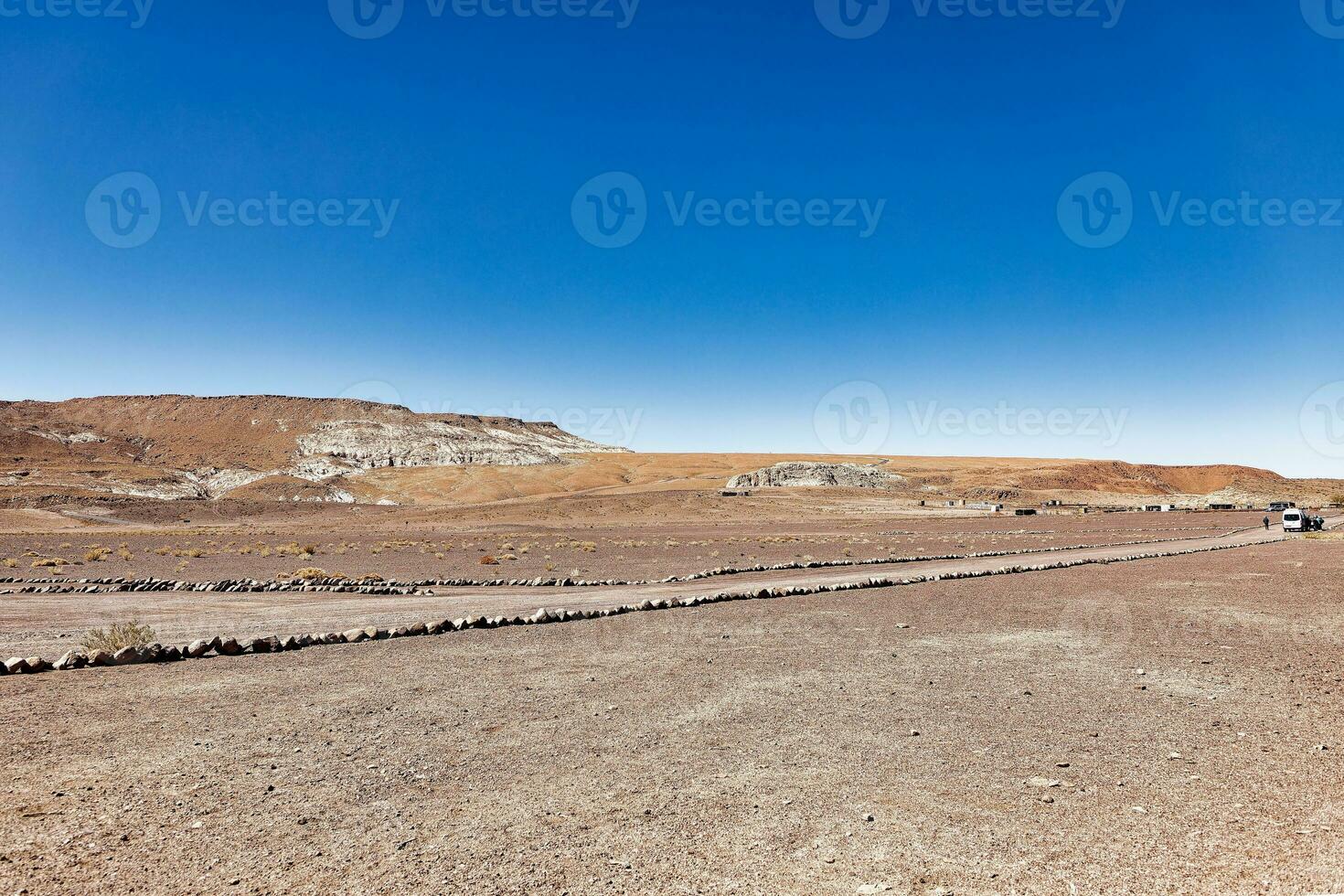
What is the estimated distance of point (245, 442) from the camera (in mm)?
148875

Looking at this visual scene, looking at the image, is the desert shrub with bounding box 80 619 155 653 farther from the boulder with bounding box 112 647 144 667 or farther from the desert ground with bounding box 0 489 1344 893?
the desert ground with bounding box 0 489 1344 893

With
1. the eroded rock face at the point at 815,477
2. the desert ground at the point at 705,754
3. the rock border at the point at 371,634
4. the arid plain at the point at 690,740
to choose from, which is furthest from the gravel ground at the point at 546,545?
the eroded rock face at the point at 815,477

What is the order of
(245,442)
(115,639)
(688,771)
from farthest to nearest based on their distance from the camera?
(245,442)
(115,639)
(688,771)

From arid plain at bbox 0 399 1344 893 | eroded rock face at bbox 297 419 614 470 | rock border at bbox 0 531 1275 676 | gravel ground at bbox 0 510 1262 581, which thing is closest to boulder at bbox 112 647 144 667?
rock border at bbox 0 531 1275 676

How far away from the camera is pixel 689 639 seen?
13.0 m

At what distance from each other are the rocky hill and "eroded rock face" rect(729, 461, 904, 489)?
5088cm

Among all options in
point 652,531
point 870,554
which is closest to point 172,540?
point 652,531

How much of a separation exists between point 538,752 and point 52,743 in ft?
15.6

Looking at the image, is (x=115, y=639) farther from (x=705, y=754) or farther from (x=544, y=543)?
(x=544, y=543)

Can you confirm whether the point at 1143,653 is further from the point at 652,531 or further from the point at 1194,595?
the point at 652,531

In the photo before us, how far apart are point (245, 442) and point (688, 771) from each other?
167 metres

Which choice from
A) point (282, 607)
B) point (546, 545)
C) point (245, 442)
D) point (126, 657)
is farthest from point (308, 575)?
point (245, 442)

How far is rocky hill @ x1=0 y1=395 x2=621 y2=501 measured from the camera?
106 m

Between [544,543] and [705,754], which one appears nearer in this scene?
[705,754]
